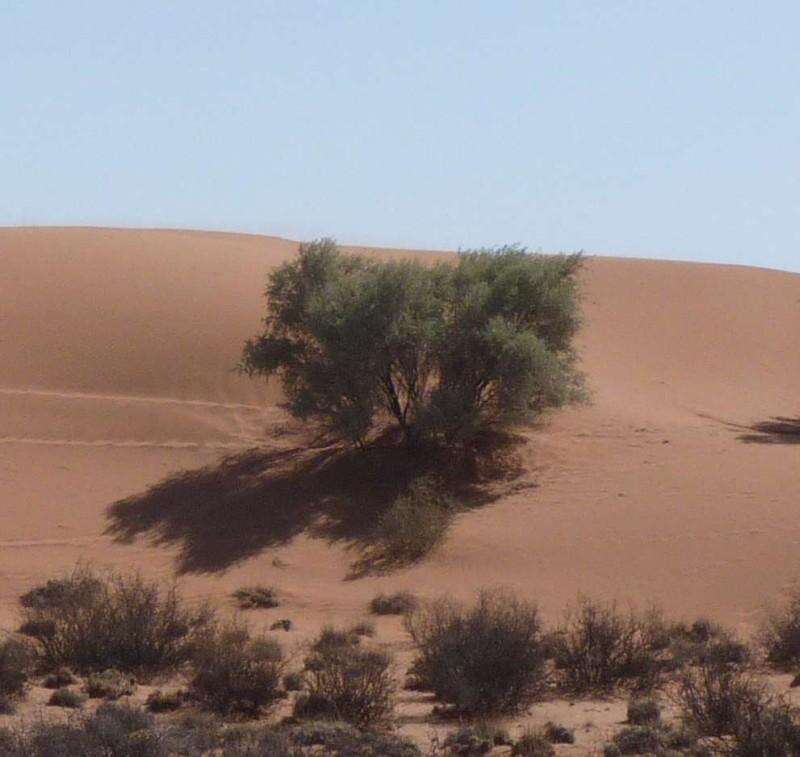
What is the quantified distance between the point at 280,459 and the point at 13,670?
13288 millimetres

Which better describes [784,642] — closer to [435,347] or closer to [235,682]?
[235,682]

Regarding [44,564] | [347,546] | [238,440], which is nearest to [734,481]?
[347,546]

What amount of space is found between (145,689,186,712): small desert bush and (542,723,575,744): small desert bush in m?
3.12

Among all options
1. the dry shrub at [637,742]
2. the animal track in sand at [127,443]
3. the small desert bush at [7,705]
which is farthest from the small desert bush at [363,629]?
the animal track in sand at [127,443]

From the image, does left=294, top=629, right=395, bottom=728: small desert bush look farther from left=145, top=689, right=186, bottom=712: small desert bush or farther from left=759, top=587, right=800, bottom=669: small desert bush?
left=759, top=587, right=800, bottom=669: small desert bush

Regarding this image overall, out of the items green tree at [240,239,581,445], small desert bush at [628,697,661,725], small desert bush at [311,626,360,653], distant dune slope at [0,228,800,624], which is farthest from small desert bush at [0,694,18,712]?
green tree at [240,239,581,445]

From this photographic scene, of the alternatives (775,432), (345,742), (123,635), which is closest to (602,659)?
(345,742)

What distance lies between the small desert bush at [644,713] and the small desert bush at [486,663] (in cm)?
97

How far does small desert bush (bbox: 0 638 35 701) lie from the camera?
467 inches

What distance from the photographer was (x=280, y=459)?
82.7ft

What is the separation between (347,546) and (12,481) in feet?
22.2

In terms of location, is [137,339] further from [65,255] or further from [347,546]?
[347,546]

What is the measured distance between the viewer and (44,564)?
20875 millimetres

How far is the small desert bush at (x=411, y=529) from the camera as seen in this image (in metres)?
20.3
